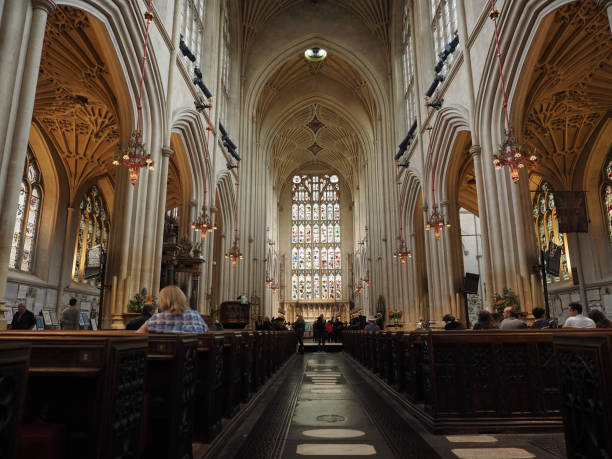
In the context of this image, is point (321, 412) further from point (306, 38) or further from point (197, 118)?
point (306, 38)

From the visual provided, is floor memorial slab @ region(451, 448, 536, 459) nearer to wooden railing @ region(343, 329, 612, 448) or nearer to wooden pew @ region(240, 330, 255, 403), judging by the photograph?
wooden railing @ region(343, 329, 612, 448)

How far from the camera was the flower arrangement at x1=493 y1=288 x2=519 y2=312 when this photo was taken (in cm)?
780

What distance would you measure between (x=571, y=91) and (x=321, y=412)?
36.5 feet

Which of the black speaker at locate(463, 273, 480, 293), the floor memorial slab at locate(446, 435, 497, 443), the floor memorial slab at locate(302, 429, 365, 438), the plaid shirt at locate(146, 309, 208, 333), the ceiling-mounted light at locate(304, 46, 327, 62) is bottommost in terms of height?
the floor memorial slab at locate(446, 435, 497, 443)

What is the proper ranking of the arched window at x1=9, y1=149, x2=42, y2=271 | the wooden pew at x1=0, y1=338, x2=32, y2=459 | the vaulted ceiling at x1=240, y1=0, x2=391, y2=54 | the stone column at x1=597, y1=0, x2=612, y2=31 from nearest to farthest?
the wooden pew at x1=0, y1=338, x2=32, y2=459, the stone column at x1=597, y1=0, x2=612, y2=31, the arched window at x1=9, y1=149, x2=42, y2=271, the vaulted ceiling at x1=240, y1=0, x2=391, y2=54

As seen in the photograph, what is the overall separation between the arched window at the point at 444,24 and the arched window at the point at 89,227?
13.4 metres

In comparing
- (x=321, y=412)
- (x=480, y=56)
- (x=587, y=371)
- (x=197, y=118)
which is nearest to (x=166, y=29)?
(x=197, y=118)

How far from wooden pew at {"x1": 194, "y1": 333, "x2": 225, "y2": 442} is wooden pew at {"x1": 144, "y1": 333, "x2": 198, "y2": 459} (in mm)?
541

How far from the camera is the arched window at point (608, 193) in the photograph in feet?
45.8

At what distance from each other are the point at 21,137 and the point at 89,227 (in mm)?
13274

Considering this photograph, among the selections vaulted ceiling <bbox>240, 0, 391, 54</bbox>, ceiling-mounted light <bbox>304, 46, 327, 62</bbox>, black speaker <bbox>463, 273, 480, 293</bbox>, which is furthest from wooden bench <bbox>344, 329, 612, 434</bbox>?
ceiling-mounted light <bbox>304, 46, 327, 62</bbox>

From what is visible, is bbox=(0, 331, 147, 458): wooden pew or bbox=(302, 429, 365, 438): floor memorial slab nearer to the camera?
bbox=(0, 331, 147, 458): wooden pew

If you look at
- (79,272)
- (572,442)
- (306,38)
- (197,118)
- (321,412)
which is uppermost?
(306,38)

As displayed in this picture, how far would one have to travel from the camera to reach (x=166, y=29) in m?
9.97
